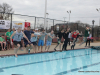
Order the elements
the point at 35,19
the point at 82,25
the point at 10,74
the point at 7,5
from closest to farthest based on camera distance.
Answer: the point at 10,74, the point at 35,19, the point at 82,25, the point at 7,5

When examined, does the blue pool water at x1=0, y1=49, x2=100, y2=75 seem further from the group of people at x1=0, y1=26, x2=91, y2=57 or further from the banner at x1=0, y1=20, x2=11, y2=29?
the banner at x1=0, y1=20, x2=11, y2=29

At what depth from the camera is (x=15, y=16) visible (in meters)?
10.4

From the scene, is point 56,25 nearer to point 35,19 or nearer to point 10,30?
point 35,19

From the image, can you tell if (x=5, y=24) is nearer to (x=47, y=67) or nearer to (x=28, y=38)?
(x=28, y=38)

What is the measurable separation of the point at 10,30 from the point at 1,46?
1.38 meters

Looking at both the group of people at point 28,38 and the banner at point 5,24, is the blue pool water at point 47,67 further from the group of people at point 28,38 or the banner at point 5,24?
the banner at point 5,24

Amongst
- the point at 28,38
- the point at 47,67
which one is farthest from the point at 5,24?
the point at 47,67

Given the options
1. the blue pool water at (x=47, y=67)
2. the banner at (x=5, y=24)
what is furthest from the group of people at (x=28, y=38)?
the blue pool water at (x=47, y=67)

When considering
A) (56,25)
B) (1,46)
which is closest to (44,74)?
(1,46)

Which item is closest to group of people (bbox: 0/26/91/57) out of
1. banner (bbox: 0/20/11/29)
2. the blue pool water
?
banner (bbox: 0/20/11/29)

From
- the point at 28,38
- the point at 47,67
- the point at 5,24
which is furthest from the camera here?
the point at 5,24

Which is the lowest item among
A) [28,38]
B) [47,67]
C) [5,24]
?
[47,67]

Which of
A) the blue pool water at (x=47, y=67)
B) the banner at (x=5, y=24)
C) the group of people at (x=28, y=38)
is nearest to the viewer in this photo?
the blue pool water at (x=47, y=67)

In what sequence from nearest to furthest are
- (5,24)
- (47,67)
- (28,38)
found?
(47,67) < (28,38) < (5,24)
